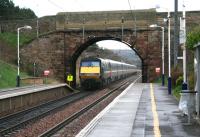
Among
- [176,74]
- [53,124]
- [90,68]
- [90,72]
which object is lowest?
[53,124]

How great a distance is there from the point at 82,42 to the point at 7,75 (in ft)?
33.5

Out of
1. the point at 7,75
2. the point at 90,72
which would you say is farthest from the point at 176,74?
the point at 7,75

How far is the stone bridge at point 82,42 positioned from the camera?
193ft

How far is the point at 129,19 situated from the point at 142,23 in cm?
155

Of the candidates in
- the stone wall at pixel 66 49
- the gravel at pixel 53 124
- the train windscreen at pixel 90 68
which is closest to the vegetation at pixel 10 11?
the stone wall at pixel 66 49

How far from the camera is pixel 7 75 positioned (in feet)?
176

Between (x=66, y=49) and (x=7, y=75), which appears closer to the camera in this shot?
(x=7, y=75)

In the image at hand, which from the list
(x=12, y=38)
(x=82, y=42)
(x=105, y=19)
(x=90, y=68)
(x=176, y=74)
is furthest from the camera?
(x=12, y=38)

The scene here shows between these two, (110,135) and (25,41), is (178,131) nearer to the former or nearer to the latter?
(110,135)

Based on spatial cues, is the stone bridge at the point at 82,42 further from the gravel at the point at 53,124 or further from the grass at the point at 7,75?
the gravel at the point at 53,124

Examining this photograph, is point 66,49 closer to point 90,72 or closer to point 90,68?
point 90,68

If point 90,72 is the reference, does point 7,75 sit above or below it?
below

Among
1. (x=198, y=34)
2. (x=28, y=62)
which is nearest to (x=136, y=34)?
(x=28, y=62)

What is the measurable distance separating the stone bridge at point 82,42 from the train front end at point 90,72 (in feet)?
27.3
